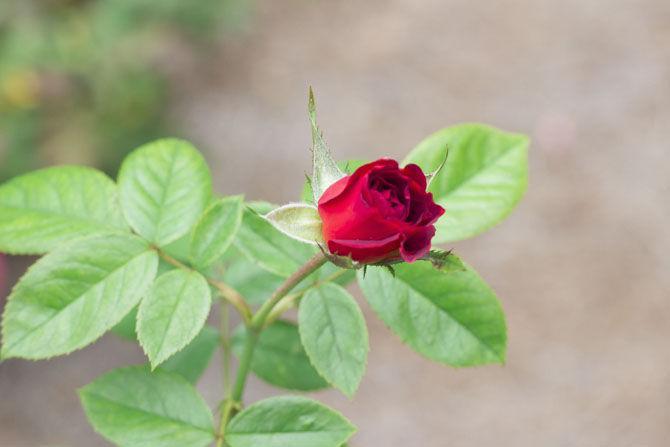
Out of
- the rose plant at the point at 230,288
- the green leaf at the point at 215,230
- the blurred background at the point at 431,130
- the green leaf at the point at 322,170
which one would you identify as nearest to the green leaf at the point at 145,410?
the rose plant at the point at 230,288

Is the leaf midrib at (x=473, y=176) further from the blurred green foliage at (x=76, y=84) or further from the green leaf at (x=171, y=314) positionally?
the blurred green foliage at (x=76, y=84)

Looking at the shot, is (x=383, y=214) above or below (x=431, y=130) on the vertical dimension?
above

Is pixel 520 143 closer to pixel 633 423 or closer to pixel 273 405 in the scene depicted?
pixel 273 405

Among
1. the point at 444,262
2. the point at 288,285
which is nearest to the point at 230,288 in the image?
the point at 288,285

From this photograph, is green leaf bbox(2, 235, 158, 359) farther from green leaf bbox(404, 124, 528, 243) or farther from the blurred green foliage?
the blurred green foliage

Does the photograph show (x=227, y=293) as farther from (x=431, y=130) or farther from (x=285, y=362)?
(x=431, y=130)

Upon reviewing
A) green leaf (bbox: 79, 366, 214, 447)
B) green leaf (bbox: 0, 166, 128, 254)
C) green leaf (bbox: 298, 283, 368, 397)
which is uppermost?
green leaf (bbox: 0, 166, 128, 254)

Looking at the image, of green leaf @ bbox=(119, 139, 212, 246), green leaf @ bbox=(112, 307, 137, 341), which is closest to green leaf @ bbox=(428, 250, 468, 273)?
green leaf @ bbox=(119, 139, 212, 246)
